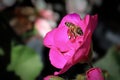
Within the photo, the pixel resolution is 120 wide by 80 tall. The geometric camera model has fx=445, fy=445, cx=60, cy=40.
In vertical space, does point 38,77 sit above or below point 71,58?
below

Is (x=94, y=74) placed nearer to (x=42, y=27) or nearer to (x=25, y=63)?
(x=25, y=63)

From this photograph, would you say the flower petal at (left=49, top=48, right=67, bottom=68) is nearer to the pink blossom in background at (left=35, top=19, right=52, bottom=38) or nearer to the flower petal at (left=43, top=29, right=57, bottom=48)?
the flower petal at (left=43, top=29, right=57, bottom=48)

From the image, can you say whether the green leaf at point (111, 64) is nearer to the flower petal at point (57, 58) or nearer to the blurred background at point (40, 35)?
the blurred background at point (40, 35)

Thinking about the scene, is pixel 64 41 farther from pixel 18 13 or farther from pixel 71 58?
pixel 18 13

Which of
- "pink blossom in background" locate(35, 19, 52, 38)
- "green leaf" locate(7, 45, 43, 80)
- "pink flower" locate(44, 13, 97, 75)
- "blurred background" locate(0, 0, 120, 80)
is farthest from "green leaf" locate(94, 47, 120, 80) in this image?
"pink flower" locate(44, 13, 97, 75)

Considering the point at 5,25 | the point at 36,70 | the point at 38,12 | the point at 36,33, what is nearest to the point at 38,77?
the point at 36,70
